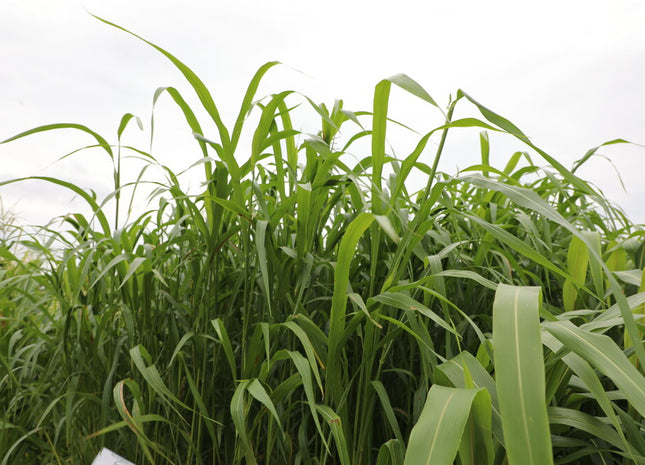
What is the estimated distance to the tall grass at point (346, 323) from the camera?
1.42ft

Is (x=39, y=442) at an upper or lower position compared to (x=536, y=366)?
lower

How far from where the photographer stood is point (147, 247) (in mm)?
802

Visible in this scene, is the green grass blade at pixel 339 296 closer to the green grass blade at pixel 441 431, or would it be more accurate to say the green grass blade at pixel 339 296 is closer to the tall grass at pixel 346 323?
the tall grass at pixel 346 323

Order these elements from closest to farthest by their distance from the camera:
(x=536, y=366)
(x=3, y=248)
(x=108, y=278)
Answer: (x=536, y=366) → (x=108, y=278) → (x=3, y=248)

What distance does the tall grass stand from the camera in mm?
432

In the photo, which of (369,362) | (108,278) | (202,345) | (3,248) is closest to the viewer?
(369,362)

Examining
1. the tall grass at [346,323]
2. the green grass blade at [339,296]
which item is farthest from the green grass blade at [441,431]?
the green grass blade at [339,296]

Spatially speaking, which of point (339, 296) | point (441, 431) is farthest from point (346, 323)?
point (441, 431)

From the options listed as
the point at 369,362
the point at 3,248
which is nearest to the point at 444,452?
the point at 369,362

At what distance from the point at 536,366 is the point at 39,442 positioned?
38.4 inches

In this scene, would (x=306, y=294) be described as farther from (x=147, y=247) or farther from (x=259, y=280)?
(x=147, y=247)

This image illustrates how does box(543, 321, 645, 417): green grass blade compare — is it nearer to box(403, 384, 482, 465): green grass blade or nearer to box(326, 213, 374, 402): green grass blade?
box(403, 384, 482, 465): green grass blade

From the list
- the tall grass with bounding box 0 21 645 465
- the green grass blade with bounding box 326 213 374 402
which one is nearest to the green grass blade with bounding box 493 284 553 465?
the tall grass with bounding box 0 21 645 465

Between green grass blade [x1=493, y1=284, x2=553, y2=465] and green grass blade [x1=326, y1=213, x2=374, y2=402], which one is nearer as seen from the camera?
green grass blade [x1=493, y1=284, x2=553, y2=465]
